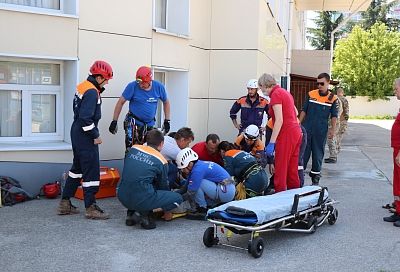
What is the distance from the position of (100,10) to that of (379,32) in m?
37.4

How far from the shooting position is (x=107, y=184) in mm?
8141

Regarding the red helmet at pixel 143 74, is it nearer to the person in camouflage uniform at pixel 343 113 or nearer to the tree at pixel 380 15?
the person in camouflage uniform at pixel 343 113

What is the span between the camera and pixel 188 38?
34.0 feet

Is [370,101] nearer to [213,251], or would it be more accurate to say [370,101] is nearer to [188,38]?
[188,38]

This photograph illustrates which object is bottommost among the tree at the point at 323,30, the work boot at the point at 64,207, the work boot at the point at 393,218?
the work boot at the point at 393,218

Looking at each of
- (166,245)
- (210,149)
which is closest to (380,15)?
(210,149)

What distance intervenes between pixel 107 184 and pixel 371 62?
36684 mm

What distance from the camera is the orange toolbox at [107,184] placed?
8.05 metres

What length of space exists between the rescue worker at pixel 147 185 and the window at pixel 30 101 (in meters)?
2.51

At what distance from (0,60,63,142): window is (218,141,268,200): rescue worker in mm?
2801

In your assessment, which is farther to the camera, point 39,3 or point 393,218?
point 39,3

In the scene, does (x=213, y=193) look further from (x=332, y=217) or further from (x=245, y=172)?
(x=332, y=217)

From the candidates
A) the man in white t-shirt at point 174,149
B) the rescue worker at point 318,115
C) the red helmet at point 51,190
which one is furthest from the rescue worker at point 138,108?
the rescue worker at point 318,115

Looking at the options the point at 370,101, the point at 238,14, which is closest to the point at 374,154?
the point at 238,14
